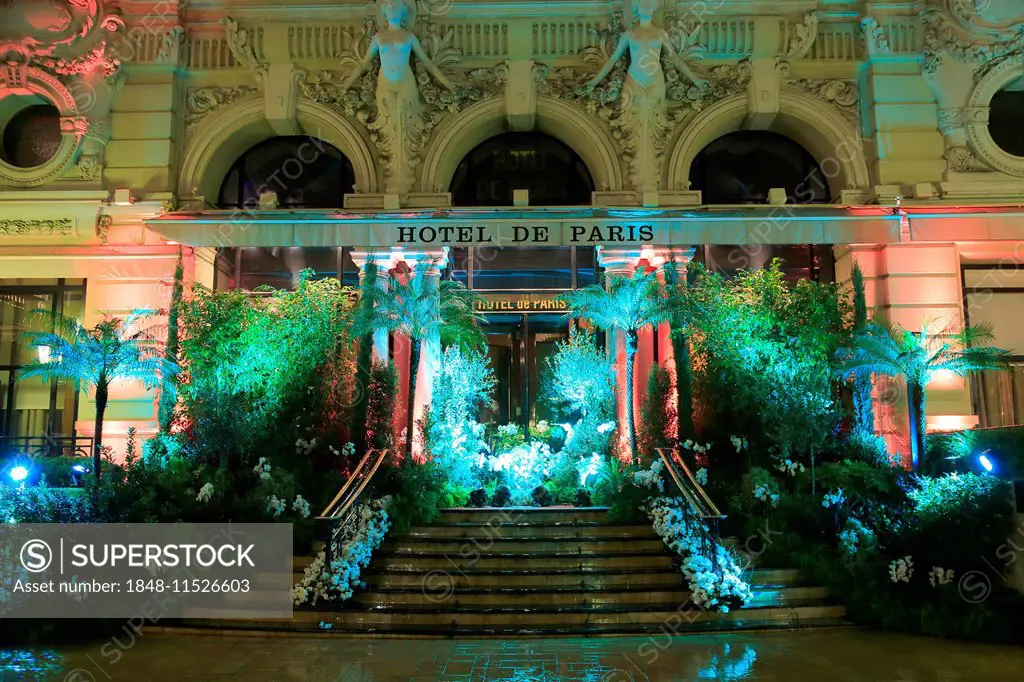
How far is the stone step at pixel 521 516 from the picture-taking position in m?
11.1

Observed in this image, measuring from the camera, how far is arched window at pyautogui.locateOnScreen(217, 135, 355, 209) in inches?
632

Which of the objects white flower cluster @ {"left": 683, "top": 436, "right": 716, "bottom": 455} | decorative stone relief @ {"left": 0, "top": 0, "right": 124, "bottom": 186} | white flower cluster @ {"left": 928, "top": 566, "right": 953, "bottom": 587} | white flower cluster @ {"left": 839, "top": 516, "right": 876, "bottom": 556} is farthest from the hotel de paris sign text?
decorative stone relief @ {"left": 0, "top": 0, "right": 124, "bottom": 186}

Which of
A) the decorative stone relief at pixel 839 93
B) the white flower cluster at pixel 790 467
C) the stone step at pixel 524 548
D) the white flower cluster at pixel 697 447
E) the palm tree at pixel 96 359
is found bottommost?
the stone step at pixel 524 548

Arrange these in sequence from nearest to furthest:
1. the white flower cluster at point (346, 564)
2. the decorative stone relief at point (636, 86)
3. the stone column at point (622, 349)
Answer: the white flower cluster at point (346, 564), the stone column at point (622, 349), the decorative stone relief at point (636, 86)

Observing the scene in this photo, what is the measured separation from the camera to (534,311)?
16.2m

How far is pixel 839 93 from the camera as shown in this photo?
49.2 ft

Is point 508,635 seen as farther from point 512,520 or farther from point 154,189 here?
point 154,189

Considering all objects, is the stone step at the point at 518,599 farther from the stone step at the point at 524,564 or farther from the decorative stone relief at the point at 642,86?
the decorative stone relief at the point at 642,86

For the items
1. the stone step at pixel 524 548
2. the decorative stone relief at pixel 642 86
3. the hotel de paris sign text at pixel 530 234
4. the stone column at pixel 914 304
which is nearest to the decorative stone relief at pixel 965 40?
the decorative stone relief at pixel 642 86

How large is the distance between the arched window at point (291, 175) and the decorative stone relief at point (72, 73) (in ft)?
8.23

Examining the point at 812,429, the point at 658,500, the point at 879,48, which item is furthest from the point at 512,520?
the point at 879,48

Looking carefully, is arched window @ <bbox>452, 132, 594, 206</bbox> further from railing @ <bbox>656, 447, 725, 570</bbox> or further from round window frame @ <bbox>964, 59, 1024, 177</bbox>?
round window frame @ <bbox>964, 59, 1024, 177</bbox>

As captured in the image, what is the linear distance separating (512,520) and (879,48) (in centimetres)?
1096

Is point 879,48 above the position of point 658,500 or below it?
above
